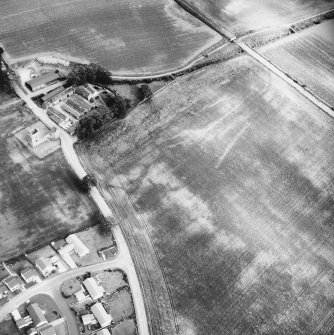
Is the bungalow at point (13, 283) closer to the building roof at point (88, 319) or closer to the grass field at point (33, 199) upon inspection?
the grass field at point (33, 199)

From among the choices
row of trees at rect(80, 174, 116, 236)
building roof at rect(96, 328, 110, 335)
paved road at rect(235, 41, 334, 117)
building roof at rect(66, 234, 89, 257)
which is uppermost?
paved road at rect(235, 41, 334, 117)

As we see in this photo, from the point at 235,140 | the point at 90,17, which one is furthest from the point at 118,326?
the point at 90,17

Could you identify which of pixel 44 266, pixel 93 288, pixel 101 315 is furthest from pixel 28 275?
pixel 101 315

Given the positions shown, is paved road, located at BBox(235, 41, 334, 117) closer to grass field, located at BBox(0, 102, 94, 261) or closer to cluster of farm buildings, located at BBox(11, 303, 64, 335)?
grass field, located at BBox(0, 102, 94, 261)

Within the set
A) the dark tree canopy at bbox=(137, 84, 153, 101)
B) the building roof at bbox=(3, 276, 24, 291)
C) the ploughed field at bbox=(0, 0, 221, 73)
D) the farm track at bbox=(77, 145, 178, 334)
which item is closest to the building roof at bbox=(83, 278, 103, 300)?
the farm track at bbox=(77, 145, 178, 334)

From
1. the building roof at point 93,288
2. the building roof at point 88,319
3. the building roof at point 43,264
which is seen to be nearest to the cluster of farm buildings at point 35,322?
the building roof at point 88,319

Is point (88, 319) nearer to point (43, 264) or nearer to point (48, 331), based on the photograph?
point (48, 331)
